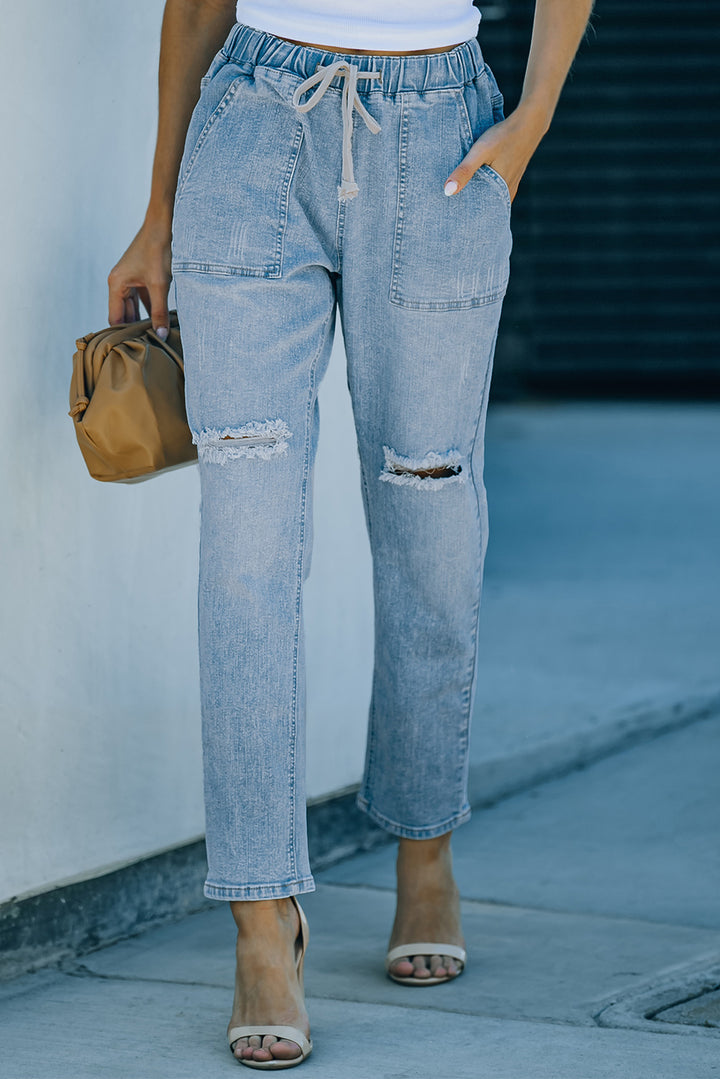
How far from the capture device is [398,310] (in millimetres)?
1717

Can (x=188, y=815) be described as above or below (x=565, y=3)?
below

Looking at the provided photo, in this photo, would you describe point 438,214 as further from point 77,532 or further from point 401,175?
point 77,532

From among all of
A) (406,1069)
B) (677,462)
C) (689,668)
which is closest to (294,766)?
(406,1069)

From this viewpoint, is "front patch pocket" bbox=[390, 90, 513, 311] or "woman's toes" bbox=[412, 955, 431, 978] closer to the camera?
"front patch pocket" bbox=[390, 90, 513, 311]

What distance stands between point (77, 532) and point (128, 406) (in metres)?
0.33

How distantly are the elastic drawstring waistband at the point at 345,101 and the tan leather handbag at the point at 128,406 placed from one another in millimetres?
301

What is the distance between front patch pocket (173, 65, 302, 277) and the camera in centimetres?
165

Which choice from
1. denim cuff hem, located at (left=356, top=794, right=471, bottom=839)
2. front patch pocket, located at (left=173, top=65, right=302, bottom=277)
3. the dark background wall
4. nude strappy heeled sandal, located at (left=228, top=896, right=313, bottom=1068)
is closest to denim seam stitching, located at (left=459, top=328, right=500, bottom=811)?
denim cuff hem, located at (left=356, top=794, right=471, bottom=839)

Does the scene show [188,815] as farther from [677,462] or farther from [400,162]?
[677,462]

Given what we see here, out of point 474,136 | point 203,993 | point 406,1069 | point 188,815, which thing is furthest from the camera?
point 188,815

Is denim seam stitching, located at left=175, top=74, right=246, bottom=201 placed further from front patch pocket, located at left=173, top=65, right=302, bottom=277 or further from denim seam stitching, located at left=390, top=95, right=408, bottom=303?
denim seam stitching, located at left=390, top=95, right=408, bottom=303

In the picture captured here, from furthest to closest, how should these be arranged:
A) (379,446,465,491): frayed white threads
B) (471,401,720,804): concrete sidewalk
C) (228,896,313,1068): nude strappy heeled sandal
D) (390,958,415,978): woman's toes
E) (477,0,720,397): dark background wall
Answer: (477,0,720,397): dark background wall, (471,401,720,804): concrete sidewalk, (390,958,415,978): woman's toes, (379,446,465,491): frayed white threads, (228,896,313,1068): nude strappy heeled sandal

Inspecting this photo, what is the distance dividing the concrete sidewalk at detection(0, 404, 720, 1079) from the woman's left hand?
37.2 inches

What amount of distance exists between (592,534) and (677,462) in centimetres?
153
